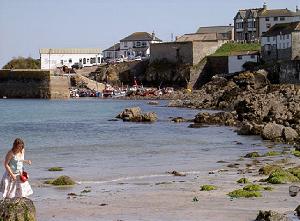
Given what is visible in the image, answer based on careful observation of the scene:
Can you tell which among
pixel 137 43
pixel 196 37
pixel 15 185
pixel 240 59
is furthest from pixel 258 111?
pixel 137 43

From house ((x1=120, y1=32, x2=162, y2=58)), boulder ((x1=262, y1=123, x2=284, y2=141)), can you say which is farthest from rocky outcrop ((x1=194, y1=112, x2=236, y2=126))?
house ((x1=120, y1=32, x2=162, y2=58))

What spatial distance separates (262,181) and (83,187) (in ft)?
20.0

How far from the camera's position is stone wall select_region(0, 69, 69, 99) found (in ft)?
355

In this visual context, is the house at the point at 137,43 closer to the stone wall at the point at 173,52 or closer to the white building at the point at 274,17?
the stone wall at the point at 173,52

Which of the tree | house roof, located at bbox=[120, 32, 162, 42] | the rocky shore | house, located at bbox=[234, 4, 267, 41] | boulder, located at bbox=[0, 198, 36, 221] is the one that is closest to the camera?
boulder, located at bbox=[0, 198, 36, 221]

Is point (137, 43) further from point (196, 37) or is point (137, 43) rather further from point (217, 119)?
point (217, 119)

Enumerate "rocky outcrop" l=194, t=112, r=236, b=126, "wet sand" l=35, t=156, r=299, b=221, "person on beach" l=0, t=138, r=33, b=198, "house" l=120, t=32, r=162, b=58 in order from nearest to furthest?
"person on beach" l=0, t=138, r=33, b=198, "wet sand" l=35, t=156, r=299, b=221, "rocky outcrop" l=194, t=112, r=236, b=126, "house" l=120, t=32, r=162, b=58

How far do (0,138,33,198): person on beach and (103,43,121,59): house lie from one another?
129m

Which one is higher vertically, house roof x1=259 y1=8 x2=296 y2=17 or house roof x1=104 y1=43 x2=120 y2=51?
house roof x1=259 y1=8 x2=296 y2=17

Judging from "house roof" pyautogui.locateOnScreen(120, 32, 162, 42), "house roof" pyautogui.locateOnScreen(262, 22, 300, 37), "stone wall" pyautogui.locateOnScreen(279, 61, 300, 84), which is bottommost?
"stone wall" pyautogui.locateOnScreen(279, 61, 300, 84)

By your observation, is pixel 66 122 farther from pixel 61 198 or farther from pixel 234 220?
pixel 234 220

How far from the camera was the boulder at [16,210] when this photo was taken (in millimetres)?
15883

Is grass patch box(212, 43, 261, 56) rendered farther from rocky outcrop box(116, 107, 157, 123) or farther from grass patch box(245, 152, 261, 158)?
grass patch box(245, 152, 261, 158)

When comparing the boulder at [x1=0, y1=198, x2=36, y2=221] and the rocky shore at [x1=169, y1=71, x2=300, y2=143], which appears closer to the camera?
the boulder at [x1=0, y1=198, x2=36, y2=221]
